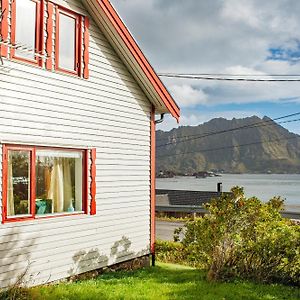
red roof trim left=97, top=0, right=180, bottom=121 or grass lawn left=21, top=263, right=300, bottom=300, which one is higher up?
red roof trim left=97, top=0, right=180, bottom=121

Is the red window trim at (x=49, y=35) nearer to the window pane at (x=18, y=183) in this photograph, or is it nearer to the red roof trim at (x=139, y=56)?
the red roof trim at (x=139, y=56)

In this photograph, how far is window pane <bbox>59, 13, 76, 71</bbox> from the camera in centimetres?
973

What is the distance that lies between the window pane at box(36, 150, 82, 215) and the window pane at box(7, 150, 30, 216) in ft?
1.10

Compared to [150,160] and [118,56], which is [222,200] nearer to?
[150,160]

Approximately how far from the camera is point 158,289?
9.24 metres

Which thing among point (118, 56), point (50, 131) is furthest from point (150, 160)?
point (50, 131)

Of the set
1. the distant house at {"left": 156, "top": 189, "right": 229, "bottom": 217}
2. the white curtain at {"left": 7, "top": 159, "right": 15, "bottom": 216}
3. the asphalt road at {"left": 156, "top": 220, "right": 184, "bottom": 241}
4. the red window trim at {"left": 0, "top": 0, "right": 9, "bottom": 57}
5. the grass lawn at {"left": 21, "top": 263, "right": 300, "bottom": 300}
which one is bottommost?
the asphalt road at {"left": 156, "top": 220, "right": 184, "bottom": 241}

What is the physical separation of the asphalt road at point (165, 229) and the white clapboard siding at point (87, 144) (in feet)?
33.4

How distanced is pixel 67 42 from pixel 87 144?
246 cm

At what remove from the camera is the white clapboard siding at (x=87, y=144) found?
8.37 metres

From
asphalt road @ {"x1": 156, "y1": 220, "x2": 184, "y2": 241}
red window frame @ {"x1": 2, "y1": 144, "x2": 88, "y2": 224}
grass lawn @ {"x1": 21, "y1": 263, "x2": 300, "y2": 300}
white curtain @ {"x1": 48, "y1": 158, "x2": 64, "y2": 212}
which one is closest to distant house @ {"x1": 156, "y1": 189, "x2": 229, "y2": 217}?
asphalt road @ {"x1": 156, "y1": 220, "x2": 184, "y2": 241}

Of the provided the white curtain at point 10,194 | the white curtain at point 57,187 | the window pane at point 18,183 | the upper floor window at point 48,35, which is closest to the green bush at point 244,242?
the white curtain at point 57,187

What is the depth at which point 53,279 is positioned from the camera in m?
9.16

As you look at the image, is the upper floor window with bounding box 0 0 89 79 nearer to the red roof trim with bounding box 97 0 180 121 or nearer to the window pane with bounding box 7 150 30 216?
the red roof trim with bounding box 97 0 180 121
